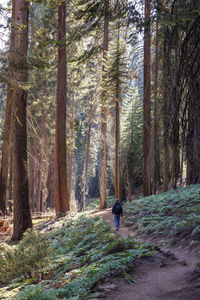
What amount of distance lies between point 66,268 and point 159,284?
7.28 feet

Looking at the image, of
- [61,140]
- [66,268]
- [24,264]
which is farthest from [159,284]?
[61,140]

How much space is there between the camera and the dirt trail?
3.39m

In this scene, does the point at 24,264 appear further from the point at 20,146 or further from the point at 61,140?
the point at 61,140

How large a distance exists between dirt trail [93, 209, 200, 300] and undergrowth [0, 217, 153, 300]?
288 mm

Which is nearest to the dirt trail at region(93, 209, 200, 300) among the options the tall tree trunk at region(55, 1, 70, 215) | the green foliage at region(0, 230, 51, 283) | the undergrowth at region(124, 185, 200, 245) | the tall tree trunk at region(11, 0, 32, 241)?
the undergrowth at region(124, 185, 200, 245)

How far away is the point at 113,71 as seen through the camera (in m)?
17.5

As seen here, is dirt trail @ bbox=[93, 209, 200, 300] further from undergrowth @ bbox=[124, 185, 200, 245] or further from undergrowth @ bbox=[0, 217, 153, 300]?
undergrowth @ bbox=[124, 185, 200, 245]

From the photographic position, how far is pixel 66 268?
5375 millimetres

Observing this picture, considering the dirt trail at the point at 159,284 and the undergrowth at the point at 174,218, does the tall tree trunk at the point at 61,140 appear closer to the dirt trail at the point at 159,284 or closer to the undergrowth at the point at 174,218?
the undergrowth at the point at 174,218

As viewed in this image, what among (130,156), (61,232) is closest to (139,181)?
(130,156)

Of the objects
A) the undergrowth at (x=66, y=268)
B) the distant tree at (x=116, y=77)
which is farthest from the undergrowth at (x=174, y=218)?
the distant tree at (x=116, y=77)

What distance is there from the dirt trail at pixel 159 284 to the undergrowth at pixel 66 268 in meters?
0.29

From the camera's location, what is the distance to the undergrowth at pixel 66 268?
3842mm

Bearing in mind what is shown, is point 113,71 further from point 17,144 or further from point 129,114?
point 129,114
